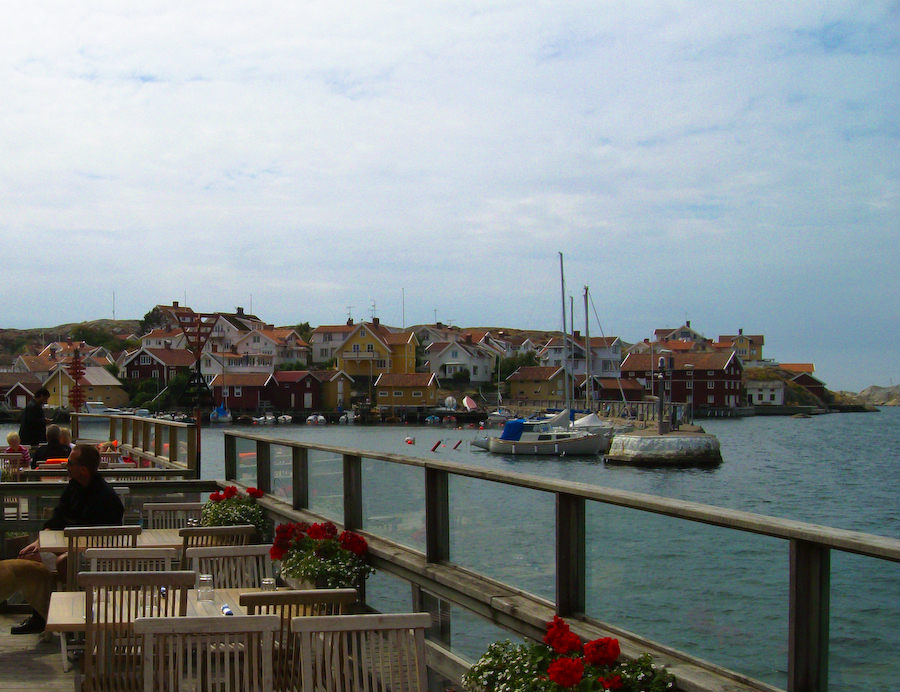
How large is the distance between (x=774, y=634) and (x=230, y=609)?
3.27 m

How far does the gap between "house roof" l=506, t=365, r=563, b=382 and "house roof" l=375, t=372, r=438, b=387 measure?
12.2 m

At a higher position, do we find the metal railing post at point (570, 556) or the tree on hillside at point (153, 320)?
the tree on hillside at point (153, 320)

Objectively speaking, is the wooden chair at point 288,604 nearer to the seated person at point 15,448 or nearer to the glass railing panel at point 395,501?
the glass railing panel at point 395,501

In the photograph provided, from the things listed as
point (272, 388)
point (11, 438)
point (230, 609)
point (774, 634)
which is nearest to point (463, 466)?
point (230, 609)

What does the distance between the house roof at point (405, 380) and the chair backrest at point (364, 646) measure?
10614 cm

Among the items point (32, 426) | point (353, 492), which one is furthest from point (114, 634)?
point (32, 426)

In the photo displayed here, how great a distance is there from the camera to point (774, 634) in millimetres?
3031

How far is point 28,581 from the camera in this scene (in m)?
6.00

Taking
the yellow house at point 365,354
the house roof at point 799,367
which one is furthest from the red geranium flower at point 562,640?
the house roof at point 799,367

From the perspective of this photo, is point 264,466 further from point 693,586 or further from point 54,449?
point 54,449

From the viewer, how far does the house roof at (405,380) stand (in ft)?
361

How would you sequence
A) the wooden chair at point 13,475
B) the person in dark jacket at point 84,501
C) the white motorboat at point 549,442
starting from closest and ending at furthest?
the person in dark jacket at point 84,501 < the wooden chair at point 13,475 < the white motorboat at point 549,442

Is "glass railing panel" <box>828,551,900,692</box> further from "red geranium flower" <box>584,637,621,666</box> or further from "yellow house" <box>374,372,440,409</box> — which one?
"yellow house" <box>374,372,440,409</box>

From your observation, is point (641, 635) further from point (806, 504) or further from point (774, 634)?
point (806, 504)
